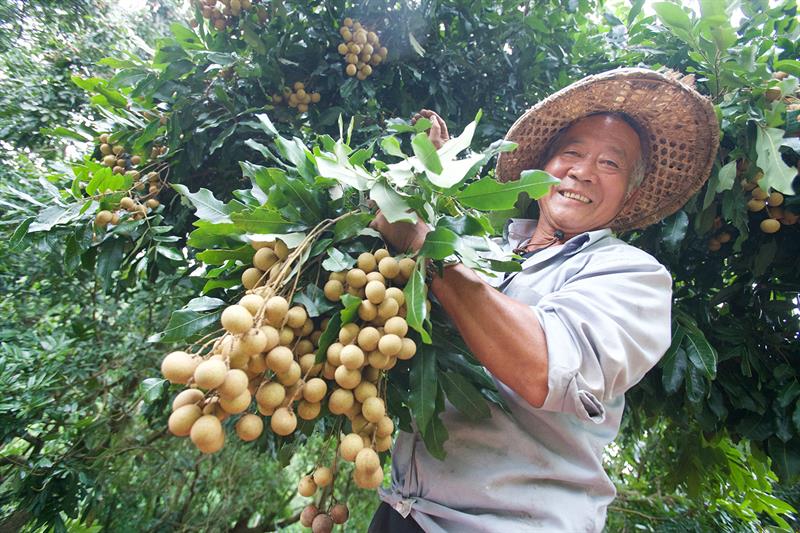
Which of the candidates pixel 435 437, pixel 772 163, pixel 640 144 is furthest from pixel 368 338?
pixel 772 163

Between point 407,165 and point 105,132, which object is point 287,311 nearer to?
point 407,165

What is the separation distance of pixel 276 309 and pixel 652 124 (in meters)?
1.16

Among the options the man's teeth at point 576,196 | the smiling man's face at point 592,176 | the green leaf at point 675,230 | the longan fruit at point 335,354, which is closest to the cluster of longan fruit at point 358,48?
the smiling man's face at point 592,176

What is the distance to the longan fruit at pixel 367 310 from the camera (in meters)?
0.62

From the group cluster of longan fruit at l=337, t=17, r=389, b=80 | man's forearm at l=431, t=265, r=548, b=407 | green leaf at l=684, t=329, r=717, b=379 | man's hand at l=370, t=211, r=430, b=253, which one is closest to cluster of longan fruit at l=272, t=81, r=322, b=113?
cluster of longan fruit at l=337, t=17, r=389, b=80

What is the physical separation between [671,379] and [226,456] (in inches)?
119

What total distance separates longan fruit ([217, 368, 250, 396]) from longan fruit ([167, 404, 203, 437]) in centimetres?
4

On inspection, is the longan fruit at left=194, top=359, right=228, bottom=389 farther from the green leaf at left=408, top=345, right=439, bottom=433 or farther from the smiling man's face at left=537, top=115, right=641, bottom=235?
the smiling man's face at left=537, top=115, right=641, bottom=235

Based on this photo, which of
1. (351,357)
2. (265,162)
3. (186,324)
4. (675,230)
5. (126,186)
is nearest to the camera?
(351,357)

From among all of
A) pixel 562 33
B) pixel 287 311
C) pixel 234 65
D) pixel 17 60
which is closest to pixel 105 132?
pixel 234 65

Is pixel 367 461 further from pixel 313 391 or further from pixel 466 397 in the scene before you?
pixel 466 397

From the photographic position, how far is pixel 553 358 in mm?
646

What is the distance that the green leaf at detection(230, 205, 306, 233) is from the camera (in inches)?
25.3

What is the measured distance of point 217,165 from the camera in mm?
1711
